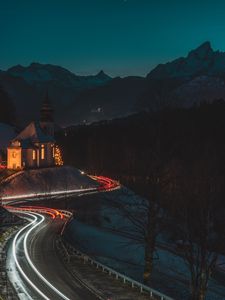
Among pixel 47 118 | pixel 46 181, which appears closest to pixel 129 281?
pixel 46 181

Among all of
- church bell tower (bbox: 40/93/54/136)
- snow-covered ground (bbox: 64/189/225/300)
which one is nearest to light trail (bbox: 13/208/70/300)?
snow-covered ground (bbox: 64/189/225/300)

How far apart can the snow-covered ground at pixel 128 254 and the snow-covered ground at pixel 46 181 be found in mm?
15786

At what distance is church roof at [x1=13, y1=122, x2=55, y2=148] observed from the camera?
93938 millimetres

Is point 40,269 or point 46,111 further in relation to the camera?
point 46,111

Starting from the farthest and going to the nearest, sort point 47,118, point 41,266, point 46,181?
1. point 47,118
2. point 46,181
3. point 41,266

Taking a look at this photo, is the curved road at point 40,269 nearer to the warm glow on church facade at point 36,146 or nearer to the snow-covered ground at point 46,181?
the snow-covered ground at point 46,181

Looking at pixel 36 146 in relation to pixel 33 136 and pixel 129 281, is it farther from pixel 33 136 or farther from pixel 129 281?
pixel 129 281

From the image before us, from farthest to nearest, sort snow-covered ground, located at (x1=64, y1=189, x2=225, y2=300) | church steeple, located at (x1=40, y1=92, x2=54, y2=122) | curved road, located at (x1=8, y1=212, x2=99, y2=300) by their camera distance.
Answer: church steeple, located at (x1=40, y1=92, x2=54, y2=122), snow-covered ground, located at (x1=64, y1=189, x2=225, y2=300), curved road, located at (x1=8, y1=212, x2=99, y2=300)

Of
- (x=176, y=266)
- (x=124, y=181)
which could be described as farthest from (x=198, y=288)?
(x=124, y=181)

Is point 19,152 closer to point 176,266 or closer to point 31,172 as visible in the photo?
point 31,172

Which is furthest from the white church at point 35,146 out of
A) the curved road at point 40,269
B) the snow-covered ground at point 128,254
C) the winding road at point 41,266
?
the curved road at point 40,269

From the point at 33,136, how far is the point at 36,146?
3.02m

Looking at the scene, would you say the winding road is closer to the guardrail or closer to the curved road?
the curved road

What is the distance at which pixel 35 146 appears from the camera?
9362 centimetres
